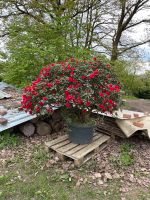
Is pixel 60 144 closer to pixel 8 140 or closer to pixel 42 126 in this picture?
pixel 42 126

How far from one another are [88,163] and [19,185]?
34.9 inches

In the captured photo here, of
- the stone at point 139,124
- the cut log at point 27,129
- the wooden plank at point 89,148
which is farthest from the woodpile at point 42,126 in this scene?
the stone at point 139,124

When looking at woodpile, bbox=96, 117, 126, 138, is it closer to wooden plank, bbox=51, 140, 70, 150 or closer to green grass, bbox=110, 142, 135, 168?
green grass, bbox=110, 142, 135, 168

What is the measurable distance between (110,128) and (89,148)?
29.5 inches

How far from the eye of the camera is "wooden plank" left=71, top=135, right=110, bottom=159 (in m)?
2.52

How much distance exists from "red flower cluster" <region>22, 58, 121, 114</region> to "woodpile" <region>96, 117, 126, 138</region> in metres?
0.67

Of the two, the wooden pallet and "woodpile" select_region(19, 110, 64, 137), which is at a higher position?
"woodpile" select_region(19, 110, 64, 137)

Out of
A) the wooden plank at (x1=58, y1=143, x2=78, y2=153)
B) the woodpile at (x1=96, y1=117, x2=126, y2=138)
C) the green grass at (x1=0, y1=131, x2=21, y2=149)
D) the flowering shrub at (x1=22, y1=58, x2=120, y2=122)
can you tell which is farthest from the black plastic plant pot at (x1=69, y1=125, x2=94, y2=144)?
the green grass at (x1=0, y1=131, x2=21, y2=149)

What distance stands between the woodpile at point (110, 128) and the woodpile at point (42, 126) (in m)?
0.74

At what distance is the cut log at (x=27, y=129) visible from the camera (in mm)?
3262

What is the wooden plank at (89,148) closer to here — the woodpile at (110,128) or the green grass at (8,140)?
the woodpile at (110,128)

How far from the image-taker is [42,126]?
11.0 ft

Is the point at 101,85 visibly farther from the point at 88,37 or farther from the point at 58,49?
the point at 88,37

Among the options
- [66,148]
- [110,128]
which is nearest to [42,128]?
[66,148]
